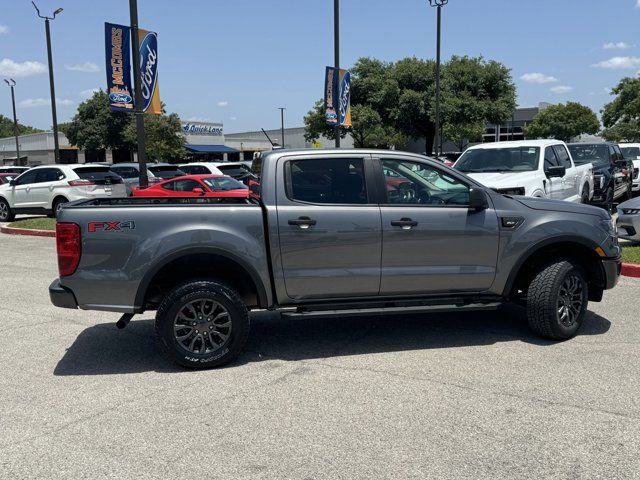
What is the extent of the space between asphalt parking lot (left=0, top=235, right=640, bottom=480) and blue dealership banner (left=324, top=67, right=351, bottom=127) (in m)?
13.6

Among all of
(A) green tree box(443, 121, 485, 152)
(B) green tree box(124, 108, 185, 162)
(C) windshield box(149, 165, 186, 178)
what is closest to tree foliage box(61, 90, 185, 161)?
(B) green tree box(124, 108, 185, 162)

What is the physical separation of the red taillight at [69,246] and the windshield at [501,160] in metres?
8.67

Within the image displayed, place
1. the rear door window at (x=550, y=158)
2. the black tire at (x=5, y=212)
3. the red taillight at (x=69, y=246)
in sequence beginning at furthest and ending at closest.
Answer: the black tire at (x=5, y=212) < the rear door window at (x=550, y=158) < the red taillight at (x=69, y=246)

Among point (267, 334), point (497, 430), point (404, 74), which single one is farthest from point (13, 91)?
point (497, 430)

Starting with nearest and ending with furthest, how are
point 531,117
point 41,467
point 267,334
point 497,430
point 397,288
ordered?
point 41,467 < point 497,430 < point 397,288 < point 267,334 < point 531,117

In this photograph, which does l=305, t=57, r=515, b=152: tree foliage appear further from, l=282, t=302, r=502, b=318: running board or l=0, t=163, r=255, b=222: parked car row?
l=282, t=302, r=502, b=318: running board

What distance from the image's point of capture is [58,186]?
17.3 meters

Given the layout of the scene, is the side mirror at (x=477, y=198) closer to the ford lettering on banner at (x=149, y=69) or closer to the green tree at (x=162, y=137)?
the ford lettering on banner at (x=149, y=69)

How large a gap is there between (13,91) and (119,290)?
4881 centimetres

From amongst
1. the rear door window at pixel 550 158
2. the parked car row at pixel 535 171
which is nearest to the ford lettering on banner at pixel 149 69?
the parked car row at pixel 535 171

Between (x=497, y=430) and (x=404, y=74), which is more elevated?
(x=404, y=74)

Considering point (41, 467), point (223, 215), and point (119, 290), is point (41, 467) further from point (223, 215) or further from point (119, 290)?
point (223, 215)

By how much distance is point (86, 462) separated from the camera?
11.8 ft

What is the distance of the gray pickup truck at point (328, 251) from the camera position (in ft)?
16.6
